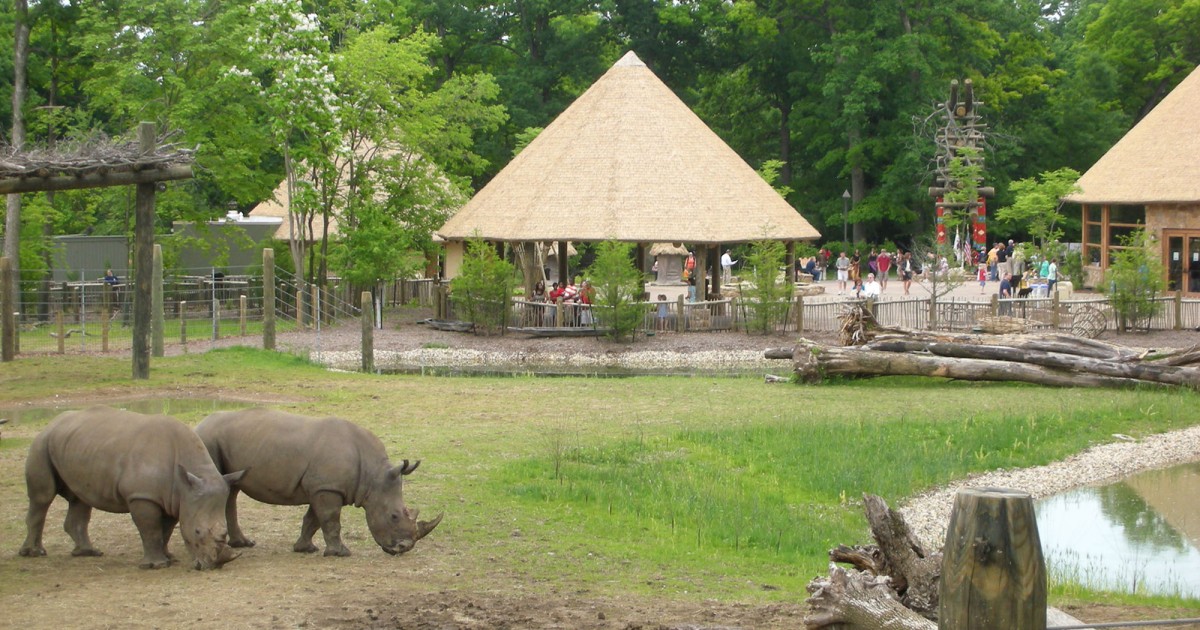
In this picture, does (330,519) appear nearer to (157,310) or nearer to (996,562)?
(996,562)

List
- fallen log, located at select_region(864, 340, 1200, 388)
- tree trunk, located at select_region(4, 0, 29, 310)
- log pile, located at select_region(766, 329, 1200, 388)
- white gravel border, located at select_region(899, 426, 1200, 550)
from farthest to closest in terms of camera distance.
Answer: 1. tree trunk, located at select_region(4, 0, 29, 310)
2. log pile, located at select_region(766, 329, 1200, 388)
3. fallen log, located at select_region(864, 340, 1200, 388)
4. white gravel border, located at select_region(899, 426, 1200, 550)

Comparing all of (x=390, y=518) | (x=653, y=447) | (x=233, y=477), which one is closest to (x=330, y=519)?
(x=390, y=518)

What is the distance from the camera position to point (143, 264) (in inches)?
859

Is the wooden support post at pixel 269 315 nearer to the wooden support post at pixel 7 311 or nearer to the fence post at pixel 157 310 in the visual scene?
the fence post at pixel 157 310

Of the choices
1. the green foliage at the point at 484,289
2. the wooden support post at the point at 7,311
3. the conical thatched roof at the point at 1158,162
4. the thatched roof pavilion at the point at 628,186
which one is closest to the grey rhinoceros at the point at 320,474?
the wooden support post at the point at 7,311

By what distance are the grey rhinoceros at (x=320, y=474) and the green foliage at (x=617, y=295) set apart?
2300 centimetres

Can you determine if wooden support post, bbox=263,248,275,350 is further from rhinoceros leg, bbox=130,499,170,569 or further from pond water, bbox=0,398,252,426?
rhinoceros leg, bbox=130,499,170,569

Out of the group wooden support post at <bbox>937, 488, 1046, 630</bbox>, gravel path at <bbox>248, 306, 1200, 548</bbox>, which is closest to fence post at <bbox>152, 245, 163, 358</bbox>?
gravel path at <bbox>248, 306, 1200, 548</bbox>

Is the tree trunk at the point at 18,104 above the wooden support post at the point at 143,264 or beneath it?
above

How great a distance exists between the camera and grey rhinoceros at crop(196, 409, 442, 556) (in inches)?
425

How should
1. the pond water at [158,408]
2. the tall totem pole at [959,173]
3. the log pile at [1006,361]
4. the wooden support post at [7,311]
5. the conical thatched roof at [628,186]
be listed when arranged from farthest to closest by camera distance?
the tall totem pole at [959,173] < the conical thatched roof at [628,186] < the wooden support post at [7,311] < the log pile at [1006,361] < the pond water at [158,408]

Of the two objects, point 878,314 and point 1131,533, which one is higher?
point 878,314

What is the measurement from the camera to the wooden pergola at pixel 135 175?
19.5m

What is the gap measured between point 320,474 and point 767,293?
82.0ft
